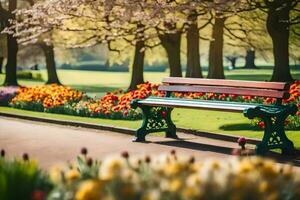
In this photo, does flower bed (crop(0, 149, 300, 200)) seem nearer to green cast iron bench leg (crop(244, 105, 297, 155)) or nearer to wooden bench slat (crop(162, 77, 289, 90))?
green cast iron bench leg (crop(244, 105, 297, 155))

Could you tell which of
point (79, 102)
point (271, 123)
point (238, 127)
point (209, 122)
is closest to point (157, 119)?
point (238, 127)

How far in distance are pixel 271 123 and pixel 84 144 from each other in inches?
145

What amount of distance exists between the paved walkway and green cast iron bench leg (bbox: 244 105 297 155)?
2.32 ft

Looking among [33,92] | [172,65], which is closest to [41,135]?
[33,92]

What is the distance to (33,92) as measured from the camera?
64.5 ft

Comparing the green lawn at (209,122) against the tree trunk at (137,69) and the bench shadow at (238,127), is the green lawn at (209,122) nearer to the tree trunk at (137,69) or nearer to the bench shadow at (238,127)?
the bench shadow at (238,127)

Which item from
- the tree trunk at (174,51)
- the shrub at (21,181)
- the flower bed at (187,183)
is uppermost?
the tree trunk at (174,51)

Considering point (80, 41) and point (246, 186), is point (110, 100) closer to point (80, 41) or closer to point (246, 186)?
point (246, 186)

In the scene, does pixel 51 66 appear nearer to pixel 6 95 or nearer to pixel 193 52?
pixel 193 52

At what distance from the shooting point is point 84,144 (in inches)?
447

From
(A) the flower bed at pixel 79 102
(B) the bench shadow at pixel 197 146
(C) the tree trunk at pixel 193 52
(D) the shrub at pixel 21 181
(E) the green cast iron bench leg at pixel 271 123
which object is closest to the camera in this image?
(D) the shrub at pixel 21 181

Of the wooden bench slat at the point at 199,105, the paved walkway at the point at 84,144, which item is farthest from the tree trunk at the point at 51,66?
the wooden bench slat at the point at 199,105

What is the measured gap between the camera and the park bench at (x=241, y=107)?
9.69 m

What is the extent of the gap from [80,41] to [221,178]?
28.0m
